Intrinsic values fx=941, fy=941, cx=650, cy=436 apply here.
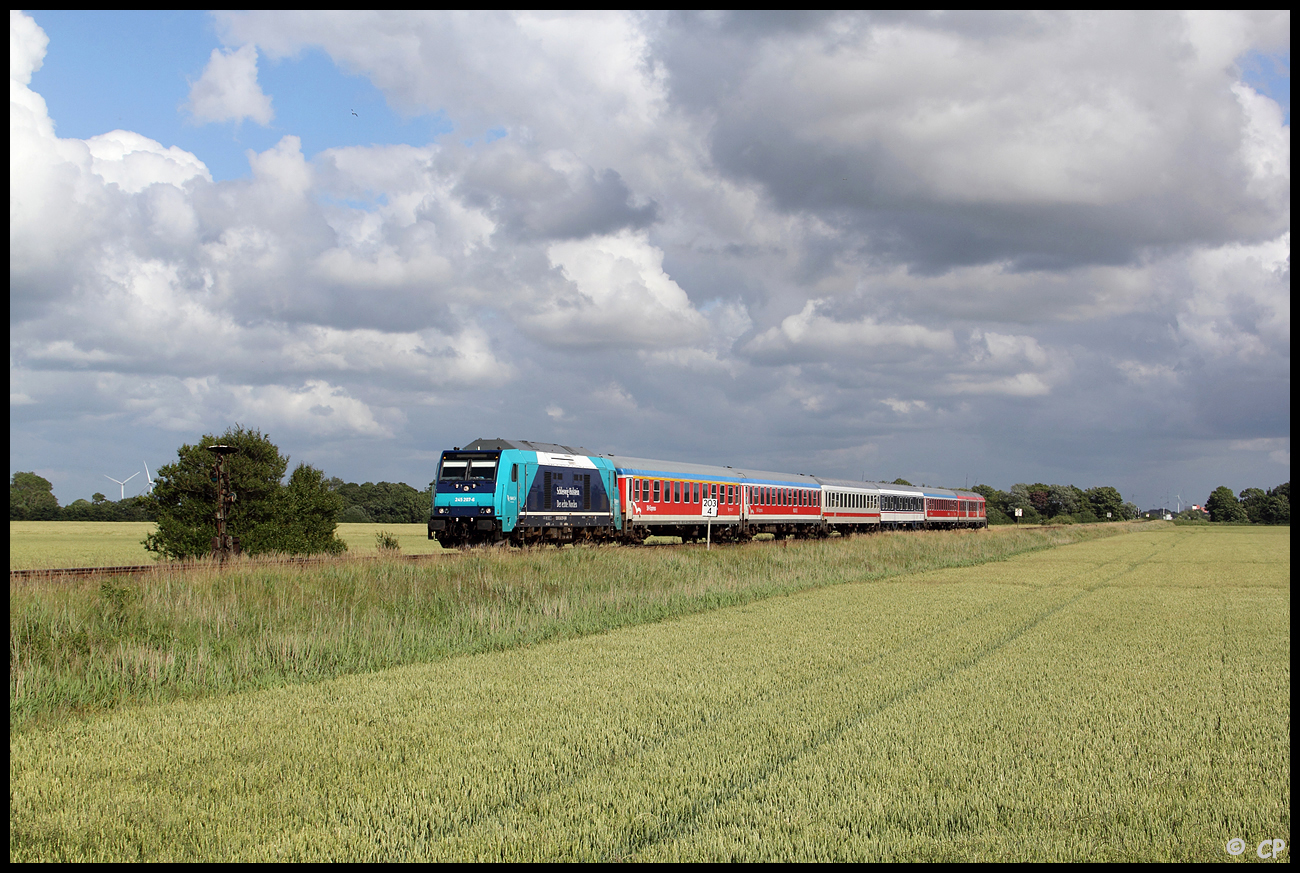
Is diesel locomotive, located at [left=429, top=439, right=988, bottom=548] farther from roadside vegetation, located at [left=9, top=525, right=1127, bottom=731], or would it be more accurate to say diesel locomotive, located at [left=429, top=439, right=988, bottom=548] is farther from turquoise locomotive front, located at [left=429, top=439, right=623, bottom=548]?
roadside vegetation, located at [left=9, top=525, right=1127, bottom=731]

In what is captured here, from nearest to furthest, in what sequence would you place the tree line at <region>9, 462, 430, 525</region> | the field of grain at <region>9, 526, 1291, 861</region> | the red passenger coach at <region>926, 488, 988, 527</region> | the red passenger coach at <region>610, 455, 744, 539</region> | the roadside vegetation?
the field of grain at <region>9, 526, 1291, 861</region>, the roadside vegetation, the red passenger coach at <region>610, 455, 744, 539</region>, the red passenger coach at <region>926, 488, 988, 527</region>, the tree line at <region>9, 462, 430, 525</region>

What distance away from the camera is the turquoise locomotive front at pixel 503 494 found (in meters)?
31.0

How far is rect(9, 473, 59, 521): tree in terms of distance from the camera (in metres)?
96.6

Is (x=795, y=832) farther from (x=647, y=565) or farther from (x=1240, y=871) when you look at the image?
(x=647, y=565)

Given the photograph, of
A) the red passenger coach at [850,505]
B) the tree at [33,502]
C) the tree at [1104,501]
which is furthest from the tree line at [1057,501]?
the tree at [33,502]

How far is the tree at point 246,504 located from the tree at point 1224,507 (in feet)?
617

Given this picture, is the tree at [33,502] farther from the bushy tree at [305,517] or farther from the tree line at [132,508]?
the bushy tree at [305,517]

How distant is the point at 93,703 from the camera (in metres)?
9.71

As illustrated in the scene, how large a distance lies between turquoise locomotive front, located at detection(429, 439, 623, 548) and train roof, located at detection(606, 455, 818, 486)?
518cm

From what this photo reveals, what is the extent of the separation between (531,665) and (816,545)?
24.1 meters

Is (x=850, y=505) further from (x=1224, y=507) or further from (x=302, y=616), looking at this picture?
(x=1224, y=507)

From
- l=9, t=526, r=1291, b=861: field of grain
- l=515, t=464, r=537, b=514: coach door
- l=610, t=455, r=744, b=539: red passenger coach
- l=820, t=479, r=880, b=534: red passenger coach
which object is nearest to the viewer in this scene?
l=9, t=526, r=1291, b=861: field of grain

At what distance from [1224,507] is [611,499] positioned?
7335 inches

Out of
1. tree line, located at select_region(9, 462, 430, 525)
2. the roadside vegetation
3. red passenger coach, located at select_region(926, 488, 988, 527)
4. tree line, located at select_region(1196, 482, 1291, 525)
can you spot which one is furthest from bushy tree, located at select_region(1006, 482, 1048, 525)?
the roadside vegetation
